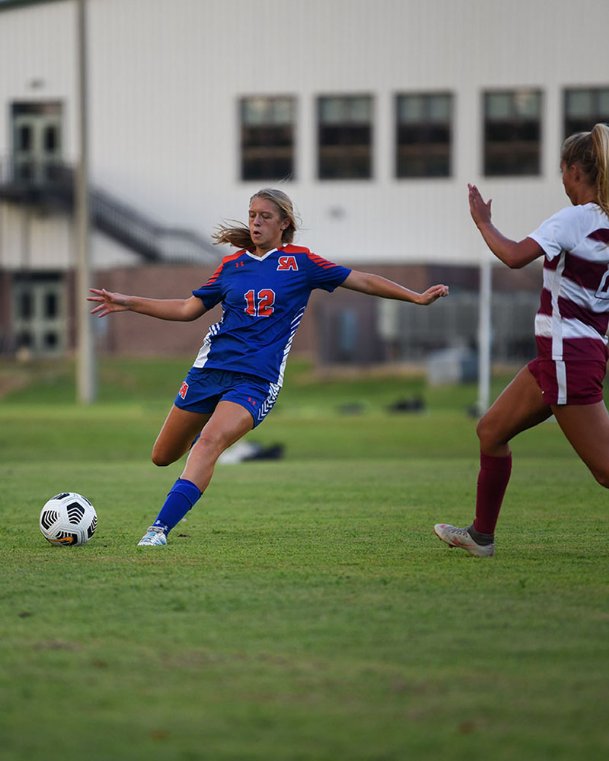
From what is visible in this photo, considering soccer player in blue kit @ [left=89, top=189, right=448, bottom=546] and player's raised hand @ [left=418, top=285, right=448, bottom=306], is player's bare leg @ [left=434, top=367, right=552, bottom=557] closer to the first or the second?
player's raised hand @ [left=418, top=285, right=448, bottom=306]

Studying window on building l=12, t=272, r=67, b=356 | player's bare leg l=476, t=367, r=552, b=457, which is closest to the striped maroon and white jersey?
player's bare leg l=476, t=367, r=552, b=457

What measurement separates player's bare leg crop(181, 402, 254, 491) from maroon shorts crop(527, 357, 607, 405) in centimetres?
186

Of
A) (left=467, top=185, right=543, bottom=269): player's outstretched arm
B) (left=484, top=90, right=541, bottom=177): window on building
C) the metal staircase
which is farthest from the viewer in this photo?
the metal staircase

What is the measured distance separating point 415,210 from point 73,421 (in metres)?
22.6

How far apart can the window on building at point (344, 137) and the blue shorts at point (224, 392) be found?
39205mm

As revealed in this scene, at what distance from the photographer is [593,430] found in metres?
7.25

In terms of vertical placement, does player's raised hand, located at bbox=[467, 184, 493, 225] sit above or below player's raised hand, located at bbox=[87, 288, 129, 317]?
above

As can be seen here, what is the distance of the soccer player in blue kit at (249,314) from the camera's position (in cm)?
823

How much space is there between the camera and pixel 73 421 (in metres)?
27.3

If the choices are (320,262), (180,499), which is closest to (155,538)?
(180,499)

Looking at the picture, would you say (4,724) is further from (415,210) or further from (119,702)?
(415,210)

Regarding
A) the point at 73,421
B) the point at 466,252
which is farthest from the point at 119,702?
the point at 466,252

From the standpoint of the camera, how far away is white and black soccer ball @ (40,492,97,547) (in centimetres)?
850

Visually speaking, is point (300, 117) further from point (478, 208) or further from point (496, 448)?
point (478, 208)
